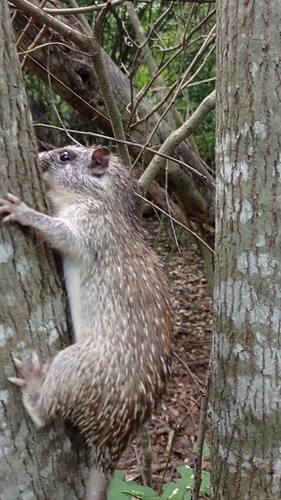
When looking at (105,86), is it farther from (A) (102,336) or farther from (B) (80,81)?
(A) (102,336)

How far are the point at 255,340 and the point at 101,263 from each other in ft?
2.32

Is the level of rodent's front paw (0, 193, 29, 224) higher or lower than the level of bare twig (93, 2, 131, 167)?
lower

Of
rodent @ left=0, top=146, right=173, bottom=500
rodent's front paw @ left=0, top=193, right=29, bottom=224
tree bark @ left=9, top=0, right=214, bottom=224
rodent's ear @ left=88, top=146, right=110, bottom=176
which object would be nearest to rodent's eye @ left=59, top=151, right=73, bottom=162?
rodent's ear @ left=88, top=146, right=110, bottom=176

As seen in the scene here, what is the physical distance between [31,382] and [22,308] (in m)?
0.24

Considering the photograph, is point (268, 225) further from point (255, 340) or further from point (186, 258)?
point (186, 258)

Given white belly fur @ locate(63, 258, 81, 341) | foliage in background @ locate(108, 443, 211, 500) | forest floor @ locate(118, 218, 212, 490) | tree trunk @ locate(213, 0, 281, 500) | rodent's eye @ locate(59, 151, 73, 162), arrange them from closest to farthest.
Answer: tree trunk @ locate(213, 0, 281, 500)
white belly fur @ locate(63, 258, 81, 341)
foliage in background @ locate(108, 443, 211, 500)
rodent's eye @ locate(59, 151, 73, 162)
forest floor @ locate(118, 218, 212, 490)

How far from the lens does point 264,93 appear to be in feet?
7.29

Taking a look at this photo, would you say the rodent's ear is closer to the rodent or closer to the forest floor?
the rodent

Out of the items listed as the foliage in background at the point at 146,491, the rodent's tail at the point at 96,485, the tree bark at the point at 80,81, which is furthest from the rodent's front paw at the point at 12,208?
the tree bark at the point at 80,81

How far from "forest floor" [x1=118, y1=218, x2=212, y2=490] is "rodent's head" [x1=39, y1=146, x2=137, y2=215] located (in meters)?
0.56

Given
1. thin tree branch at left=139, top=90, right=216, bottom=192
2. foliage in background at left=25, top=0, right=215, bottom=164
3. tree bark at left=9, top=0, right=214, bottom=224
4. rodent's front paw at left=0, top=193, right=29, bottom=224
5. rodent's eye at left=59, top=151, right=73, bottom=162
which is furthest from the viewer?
foliage in background at left=25, top=0, right=215, bottom=164

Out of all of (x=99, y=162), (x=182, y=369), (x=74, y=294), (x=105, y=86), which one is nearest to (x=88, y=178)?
(x=99, y=162)

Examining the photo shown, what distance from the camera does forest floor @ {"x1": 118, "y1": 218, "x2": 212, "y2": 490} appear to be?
5.63m

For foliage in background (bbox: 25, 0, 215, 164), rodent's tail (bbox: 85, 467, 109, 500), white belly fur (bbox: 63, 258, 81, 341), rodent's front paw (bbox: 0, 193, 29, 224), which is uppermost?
foliage in background (bbox: 25, 0, 215, 164)
